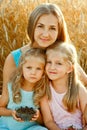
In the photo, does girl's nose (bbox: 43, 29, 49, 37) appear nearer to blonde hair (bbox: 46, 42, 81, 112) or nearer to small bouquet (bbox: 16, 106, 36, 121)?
blonde hair (bbox: 46, 42, 81, 112)

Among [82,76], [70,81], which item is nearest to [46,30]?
[70,81]

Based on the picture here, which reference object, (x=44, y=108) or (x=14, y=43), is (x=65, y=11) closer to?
(x=14, y=43)

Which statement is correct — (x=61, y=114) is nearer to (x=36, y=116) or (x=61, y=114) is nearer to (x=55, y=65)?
(x=36, y=116)

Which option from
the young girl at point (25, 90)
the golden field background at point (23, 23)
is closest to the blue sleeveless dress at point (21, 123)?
the young girl at point (25, 90)

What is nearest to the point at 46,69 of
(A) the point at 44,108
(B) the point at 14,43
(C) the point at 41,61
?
(C) the point at 41,61

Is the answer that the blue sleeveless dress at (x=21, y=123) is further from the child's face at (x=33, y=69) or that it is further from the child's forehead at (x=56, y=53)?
the child's forehead at (x=56, y=53)

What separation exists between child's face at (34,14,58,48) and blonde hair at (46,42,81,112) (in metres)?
0.05

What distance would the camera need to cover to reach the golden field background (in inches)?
175

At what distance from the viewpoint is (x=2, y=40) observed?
14.9ft

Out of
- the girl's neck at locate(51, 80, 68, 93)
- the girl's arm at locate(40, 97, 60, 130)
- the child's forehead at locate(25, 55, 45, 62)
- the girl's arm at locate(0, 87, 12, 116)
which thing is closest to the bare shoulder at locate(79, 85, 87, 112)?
the girl's neck at locate(51, 80, 68, 93)

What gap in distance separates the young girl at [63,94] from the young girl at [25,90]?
2.5 inches

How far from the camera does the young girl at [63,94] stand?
3445 mm

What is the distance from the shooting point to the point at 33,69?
11.1 feet

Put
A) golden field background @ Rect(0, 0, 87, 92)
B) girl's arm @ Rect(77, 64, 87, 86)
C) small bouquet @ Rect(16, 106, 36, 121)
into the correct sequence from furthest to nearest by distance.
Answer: golden field background @ Rect(0, 0, 87, 92), girl's arm @ Rect(77, 64, 87, 86), small bouquet @ Rect(16, 106, 36, 121)
